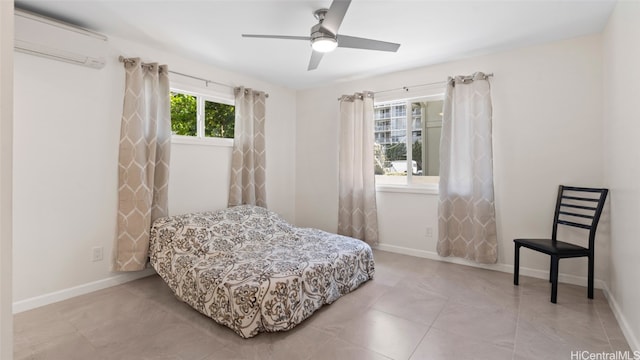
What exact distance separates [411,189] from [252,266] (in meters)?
2.38

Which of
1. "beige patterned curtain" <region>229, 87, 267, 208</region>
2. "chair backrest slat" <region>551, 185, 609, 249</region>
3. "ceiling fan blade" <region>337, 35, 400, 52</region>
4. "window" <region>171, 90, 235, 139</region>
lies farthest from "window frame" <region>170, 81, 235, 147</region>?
"chair backrest slat" <region>551, 185, 609, 249</region>

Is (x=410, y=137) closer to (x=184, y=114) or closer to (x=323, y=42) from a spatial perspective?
(x=323, y=42)

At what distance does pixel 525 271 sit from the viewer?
→ 3145 millimetres

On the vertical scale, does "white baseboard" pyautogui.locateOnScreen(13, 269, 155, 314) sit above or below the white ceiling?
below

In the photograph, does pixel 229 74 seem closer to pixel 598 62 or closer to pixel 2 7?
pixel 2 7

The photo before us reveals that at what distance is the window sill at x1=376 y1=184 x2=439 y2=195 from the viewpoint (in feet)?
12.2

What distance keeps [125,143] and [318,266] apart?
7.31ft

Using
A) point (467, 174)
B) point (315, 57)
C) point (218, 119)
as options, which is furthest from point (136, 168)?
point (467, 174)

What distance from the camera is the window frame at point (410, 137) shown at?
368 centimetres

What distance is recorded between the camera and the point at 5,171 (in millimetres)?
735

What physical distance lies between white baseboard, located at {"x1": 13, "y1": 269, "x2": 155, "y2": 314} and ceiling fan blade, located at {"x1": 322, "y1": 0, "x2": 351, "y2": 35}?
304 cm

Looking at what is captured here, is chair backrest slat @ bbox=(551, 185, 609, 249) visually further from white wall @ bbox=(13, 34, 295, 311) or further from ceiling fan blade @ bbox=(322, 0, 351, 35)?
white wall @ bbox=(13, 34, 295, 311)

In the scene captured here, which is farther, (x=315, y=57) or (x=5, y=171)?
(x=315, y=57)

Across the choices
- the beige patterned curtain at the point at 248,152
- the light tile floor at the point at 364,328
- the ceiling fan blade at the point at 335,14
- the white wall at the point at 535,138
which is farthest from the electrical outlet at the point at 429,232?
the ceiling fan blade at the point at 335,14
